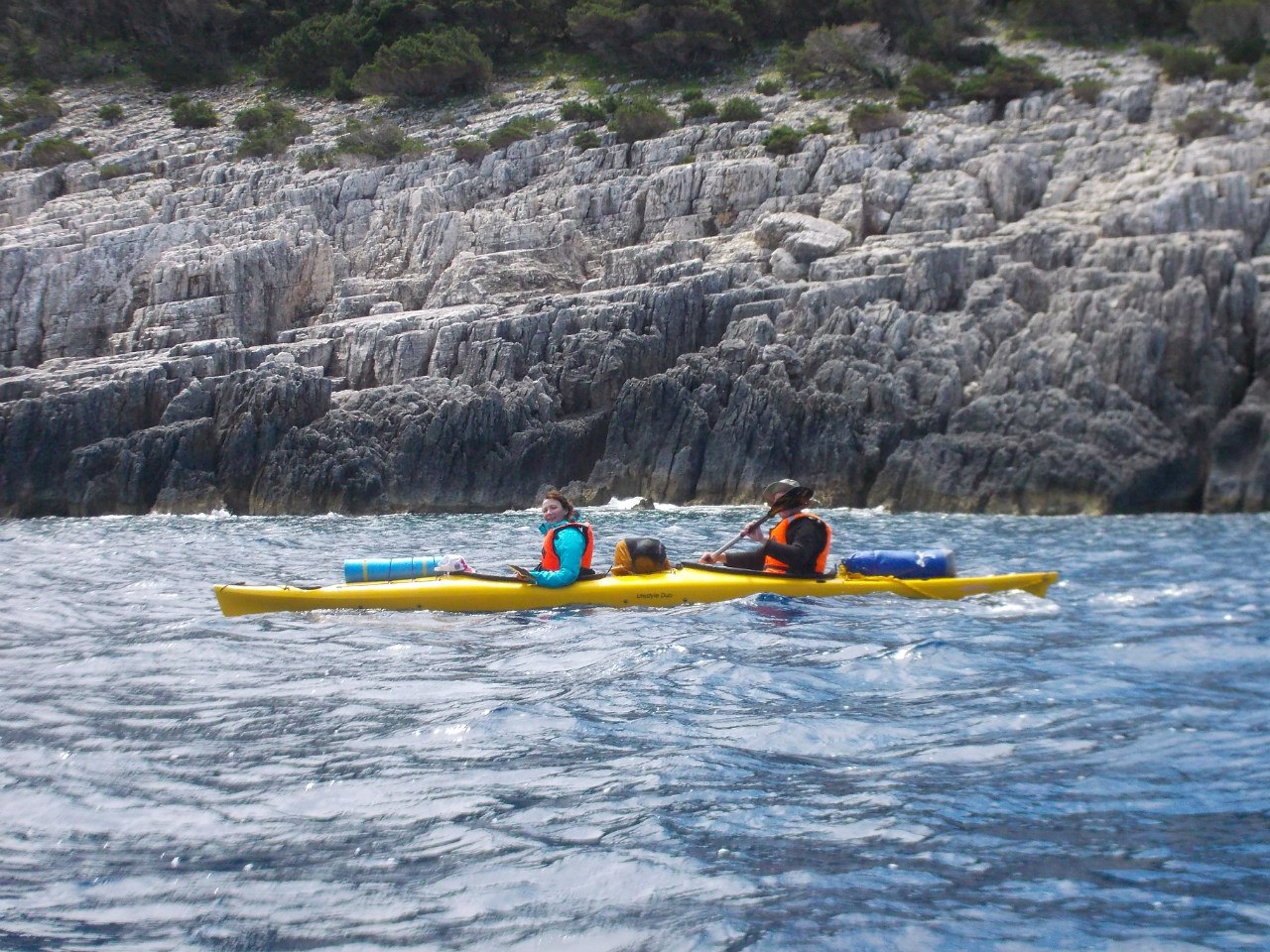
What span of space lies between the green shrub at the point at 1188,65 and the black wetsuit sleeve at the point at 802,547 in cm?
3155

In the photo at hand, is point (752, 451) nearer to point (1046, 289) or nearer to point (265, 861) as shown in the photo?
point (1046, 289)

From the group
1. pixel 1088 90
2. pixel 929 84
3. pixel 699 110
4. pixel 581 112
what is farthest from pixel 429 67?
pixel 1088 90

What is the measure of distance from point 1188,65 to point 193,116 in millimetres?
38431

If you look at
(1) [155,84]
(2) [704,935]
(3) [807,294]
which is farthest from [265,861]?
(1) [155,84]

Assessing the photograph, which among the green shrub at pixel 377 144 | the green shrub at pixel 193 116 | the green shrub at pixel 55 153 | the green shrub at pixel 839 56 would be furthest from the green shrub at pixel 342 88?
the green shrub at pixel 839 56

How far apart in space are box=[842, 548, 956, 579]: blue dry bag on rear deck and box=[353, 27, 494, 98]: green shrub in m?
41.6

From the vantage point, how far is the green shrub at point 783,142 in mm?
35562

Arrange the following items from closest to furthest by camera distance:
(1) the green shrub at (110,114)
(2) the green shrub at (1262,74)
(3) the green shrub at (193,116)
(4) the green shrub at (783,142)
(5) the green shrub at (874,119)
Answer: (2) the green shrub at (1262,74), (5) the green shrub at (874,119), (4) the green shrub at (783,142), (3) the green shrub at (193,116), (1) the green shrub at (110,114)

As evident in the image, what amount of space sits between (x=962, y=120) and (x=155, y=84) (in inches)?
1556

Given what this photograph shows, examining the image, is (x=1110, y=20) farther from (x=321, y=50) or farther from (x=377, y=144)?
(x=321, y=50)

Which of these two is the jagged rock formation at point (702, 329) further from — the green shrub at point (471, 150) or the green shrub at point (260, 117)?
the green shrub at point (260, 117)

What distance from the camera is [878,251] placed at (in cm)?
2938

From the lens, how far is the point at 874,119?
115 ft

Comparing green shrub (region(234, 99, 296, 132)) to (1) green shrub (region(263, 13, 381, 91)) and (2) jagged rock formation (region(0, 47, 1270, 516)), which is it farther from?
(2) jagged rock formation (region(0, 47, 1270, 516))
